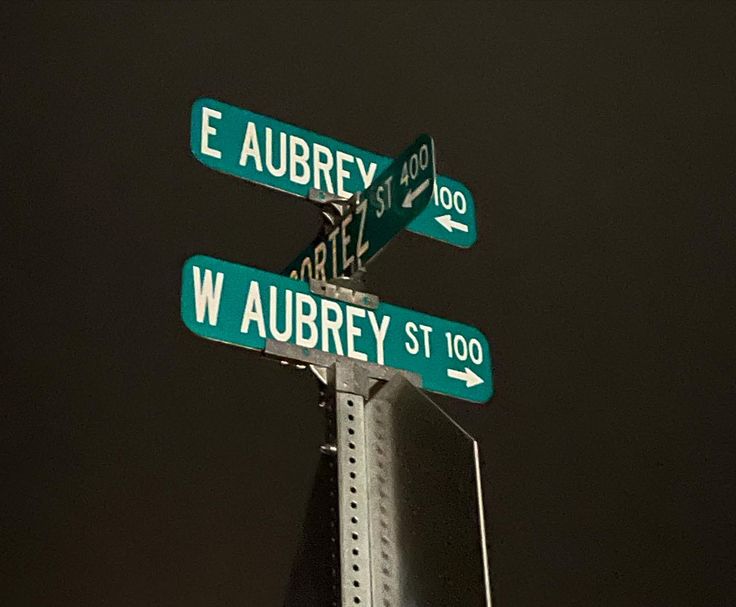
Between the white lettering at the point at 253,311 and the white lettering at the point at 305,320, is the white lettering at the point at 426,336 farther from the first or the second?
the white lettering at the point at 253,311

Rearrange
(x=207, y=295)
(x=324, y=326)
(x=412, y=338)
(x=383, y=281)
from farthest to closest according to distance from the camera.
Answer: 1. (x=383, y=281)
2. (x=412, y=338)
3. (x=324, y=326)
4. (x=207, y=295)

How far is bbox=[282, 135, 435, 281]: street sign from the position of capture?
2090mm

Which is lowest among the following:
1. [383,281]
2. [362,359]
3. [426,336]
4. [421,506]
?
[421,506]

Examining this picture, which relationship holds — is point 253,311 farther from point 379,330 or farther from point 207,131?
point 207,131

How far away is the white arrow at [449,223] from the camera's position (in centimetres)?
251

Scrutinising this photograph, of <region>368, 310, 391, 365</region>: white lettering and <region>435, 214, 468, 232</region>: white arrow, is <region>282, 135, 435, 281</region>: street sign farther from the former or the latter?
<region>435, 214, 468, 232</region>: white arrow

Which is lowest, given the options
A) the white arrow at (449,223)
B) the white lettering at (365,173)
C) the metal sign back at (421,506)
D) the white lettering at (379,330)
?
the metal sign back at (421,506)

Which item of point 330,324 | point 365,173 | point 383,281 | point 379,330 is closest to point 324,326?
point 330,324

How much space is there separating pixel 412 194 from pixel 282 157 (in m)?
0.37

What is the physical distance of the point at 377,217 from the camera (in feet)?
7.07

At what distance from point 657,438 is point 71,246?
120 inches

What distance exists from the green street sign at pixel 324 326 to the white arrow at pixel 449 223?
275mm

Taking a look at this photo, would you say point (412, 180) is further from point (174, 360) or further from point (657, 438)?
point (657, 438)

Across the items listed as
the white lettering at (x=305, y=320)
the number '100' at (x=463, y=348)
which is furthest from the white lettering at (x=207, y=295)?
the number '100' at (x=463, y=348)
